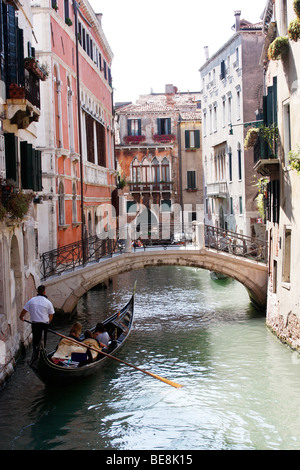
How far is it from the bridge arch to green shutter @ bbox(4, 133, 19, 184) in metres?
5.02

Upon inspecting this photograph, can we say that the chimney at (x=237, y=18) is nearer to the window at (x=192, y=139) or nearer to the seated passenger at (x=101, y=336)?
the window at (x=192, y=139)

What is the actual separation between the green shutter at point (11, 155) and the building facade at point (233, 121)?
38.5 feet

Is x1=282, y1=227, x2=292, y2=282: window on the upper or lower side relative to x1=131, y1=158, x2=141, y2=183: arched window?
lower

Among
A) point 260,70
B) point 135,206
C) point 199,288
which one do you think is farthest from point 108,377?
point 135,206

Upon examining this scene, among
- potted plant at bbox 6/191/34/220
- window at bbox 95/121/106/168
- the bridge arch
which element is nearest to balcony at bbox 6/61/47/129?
potted plant at bbox 6/191/34/220

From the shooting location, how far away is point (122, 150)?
35.8 metres

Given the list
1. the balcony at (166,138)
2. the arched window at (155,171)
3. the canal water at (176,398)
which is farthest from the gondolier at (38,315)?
the balcony at (166,138)

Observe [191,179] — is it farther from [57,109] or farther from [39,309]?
[39,309]

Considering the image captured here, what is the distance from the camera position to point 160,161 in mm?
35875

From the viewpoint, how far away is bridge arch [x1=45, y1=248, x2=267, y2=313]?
1534 cm

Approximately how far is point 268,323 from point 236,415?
5.64m

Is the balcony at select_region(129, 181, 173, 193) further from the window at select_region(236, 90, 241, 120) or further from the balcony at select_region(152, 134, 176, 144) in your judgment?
the window at select_region(236, 90, 241, 120)

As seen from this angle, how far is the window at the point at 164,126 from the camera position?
118 feet

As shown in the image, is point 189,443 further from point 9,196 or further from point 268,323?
point 268,323
